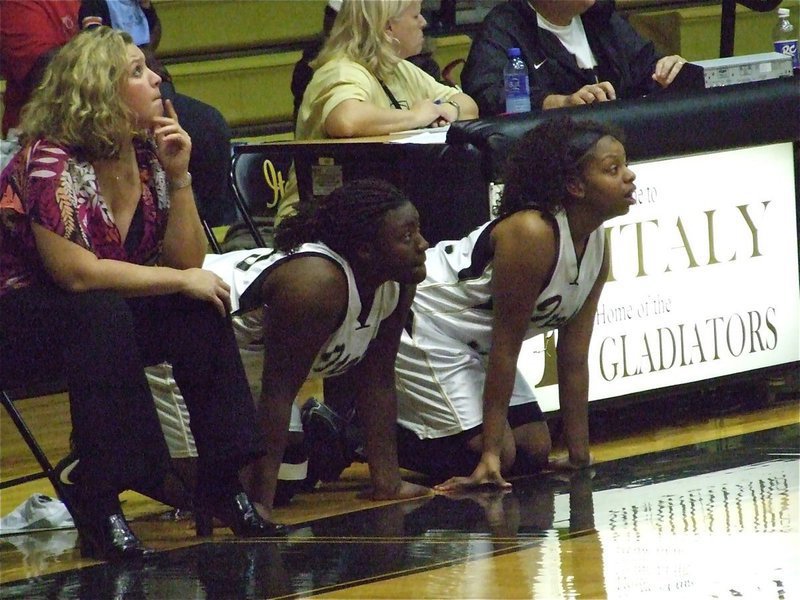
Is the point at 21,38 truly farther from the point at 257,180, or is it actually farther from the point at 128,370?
the point at 128,370

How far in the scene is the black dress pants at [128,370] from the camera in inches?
133

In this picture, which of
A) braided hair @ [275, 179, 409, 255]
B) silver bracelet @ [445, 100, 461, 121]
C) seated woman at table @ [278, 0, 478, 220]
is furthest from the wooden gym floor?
silver bracelet @ [445, 100, 461, 121]

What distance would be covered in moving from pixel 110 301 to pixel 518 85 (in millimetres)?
1957

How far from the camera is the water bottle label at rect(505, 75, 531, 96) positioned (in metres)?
4.97

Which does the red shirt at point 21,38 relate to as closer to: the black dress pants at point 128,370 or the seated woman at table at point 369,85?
the seated woman at table at point 369,85

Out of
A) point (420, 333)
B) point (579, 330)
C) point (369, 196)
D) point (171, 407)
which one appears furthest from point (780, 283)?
point (171, 407)

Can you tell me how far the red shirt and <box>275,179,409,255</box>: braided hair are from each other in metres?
1.59

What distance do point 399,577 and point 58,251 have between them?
1044mm

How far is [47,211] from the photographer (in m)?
3.46

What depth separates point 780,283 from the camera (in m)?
4.97

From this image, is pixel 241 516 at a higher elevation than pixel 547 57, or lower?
lower

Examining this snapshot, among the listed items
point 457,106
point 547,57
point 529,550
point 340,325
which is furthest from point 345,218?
point 547,57

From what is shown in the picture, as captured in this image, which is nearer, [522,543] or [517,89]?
→ [522,543]

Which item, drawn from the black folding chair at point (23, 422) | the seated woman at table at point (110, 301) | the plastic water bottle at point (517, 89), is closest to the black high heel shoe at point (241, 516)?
the seated woman at table at point (110, 301)
